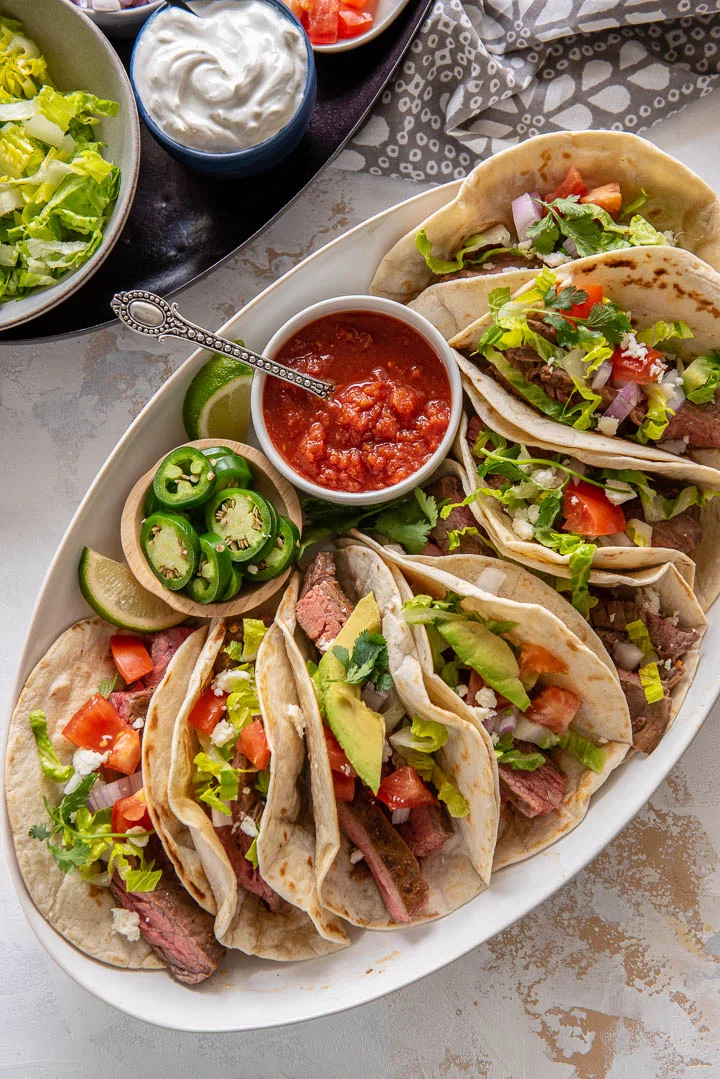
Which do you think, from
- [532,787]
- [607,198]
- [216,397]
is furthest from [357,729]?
[607,198]

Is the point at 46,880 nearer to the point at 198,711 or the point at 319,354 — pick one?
the point at 198,711

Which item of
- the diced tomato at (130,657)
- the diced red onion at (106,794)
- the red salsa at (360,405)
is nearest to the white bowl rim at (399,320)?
the red salsa at (360,405)

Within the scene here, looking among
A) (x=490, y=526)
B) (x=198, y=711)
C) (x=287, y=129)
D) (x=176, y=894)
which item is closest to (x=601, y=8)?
(x=287, y=129)

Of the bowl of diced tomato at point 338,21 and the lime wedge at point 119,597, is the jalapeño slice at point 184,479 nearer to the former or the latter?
the lime wedge at point 119,597

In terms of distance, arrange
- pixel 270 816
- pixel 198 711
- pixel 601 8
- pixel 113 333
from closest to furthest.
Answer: pixel 270 816, pixel 198 711, pixel 601 8, pixel 113 333

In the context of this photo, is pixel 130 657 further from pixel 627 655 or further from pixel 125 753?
pixel 627 655

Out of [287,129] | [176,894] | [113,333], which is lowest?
[176,894]

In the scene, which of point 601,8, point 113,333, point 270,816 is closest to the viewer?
point 270,816
